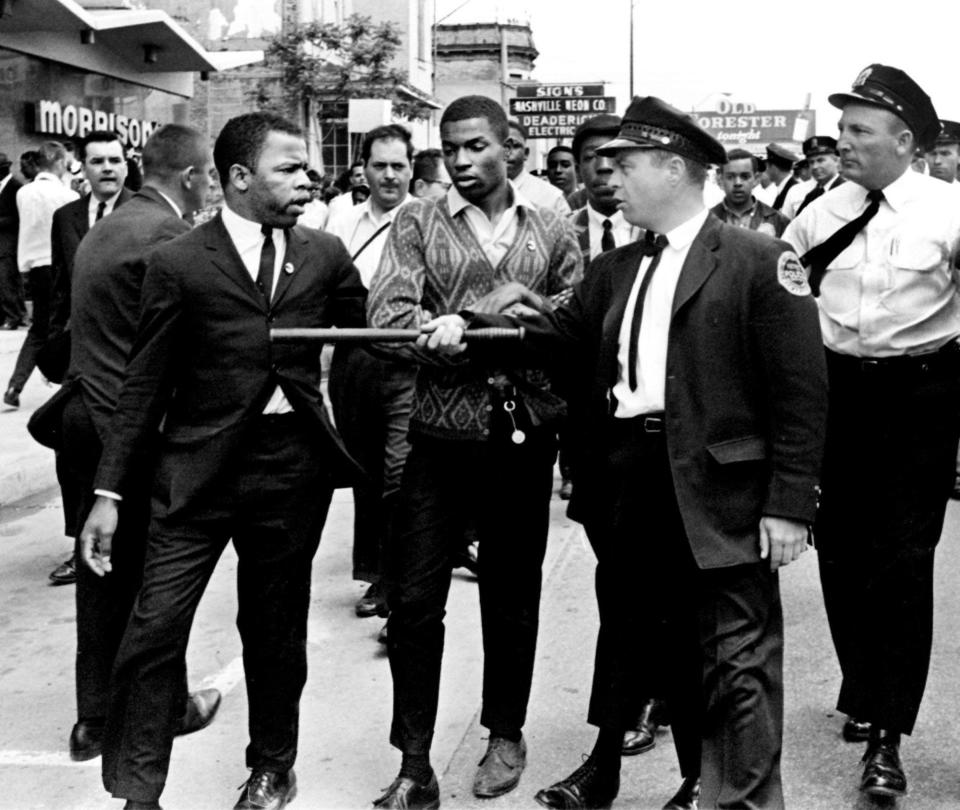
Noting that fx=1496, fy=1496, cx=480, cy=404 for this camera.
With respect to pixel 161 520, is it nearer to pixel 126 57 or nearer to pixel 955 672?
pixel 955 672

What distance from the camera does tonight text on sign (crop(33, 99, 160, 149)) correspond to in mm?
20391

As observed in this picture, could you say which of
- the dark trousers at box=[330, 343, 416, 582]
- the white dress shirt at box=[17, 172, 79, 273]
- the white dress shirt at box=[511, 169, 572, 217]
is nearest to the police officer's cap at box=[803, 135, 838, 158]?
the white dress shirt at box=[511, 169, 572, 217]

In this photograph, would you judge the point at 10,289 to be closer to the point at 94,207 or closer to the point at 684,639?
the point at 94,207

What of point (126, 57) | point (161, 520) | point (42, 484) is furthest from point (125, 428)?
point (126, 57)

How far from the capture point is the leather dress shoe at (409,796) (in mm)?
4371

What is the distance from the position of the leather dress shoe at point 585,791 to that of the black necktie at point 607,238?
143 inches

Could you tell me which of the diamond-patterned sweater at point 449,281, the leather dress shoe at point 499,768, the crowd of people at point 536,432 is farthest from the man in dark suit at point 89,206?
the leather dress shoe at point 499,768

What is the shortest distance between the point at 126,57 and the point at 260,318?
20041mm

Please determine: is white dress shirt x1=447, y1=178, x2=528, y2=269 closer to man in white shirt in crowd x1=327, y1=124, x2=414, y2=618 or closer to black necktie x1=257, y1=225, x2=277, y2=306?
black necktie x1=257, y1=225, x2=277, y2=306

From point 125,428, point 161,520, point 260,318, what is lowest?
point 161,520

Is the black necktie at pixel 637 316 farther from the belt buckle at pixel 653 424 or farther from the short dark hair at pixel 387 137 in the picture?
the short dark hair at pixel 387 137

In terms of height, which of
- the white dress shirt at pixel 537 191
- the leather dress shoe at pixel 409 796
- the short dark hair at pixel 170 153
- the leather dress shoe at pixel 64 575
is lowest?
the leather dress shoe at pixel 64 575

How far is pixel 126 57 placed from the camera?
75.5ft

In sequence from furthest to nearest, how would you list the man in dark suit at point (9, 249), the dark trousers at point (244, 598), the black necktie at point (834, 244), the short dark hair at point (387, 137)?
1. the man in dark suit at point (9, 249)
2. the short dark hair at point (387, 137)
3. the black necktie at point (834, 244)
4. the dark trousers at point (244, 598)
